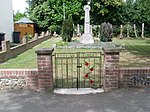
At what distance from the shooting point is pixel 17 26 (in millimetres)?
30000

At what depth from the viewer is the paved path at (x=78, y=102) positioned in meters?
5.14

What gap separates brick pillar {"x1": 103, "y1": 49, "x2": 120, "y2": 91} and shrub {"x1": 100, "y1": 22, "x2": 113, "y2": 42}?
40.6 ft

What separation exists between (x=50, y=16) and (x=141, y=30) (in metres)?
11.5

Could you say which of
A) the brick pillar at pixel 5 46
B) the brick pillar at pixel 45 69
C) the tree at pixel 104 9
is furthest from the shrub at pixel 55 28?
the brick pillar at pixel 45 69

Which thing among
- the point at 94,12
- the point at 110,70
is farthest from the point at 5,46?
the point at 94,12

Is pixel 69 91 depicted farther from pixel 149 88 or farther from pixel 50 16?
pixel 50 16

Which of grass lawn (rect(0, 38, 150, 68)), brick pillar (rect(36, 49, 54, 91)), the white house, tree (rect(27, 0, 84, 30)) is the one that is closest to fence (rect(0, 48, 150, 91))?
brick pillar (rect(36, 49, 54, 91))

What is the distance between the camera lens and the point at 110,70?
6.34 metres

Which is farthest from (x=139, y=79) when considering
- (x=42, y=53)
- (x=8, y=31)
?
(x=8, y=31)

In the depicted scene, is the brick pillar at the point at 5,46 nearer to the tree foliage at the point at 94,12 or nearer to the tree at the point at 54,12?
the tree foliage at the point at 94,12

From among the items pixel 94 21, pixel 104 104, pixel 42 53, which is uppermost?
pixel 94 21

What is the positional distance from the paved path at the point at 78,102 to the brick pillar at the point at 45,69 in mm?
282

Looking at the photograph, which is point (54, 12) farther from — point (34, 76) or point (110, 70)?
point (110, 70)

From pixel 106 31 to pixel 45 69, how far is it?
42.1 ft
